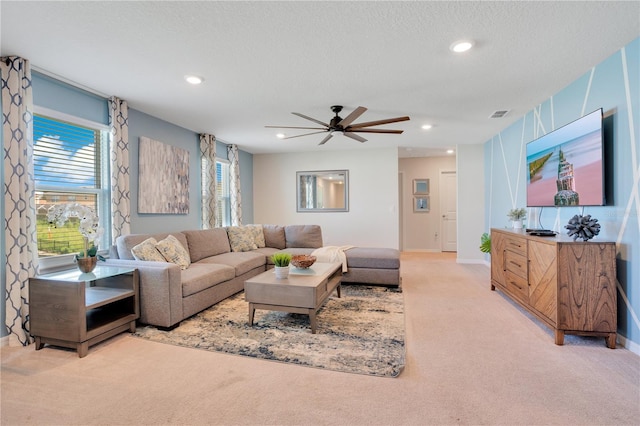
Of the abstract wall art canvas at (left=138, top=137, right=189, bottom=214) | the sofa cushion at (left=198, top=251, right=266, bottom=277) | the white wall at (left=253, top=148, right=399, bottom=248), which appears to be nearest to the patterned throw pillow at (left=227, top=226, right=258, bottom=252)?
the sofa cushion at (left=198, top=251, right=266, bottom=277)

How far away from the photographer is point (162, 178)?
4234 mm

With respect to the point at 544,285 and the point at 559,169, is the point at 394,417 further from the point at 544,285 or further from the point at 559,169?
the point at 559,169

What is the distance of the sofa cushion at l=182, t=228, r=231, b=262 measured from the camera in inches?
160

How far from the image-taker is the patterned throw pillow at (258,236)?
5219mm

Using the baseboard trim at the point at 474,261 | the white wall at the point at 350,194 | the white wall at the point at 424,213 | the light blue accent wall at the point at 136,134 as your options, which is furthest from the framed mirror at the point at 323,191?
the baseboard trim at the point at 474,261

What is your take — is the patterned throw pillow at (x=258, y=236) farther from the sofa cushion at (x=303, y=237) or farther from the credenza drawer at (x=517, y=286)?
the credenza drawer at (x=517, y=286)

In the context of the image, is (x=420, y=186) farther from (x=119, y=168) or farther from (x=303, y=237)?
(x=119, y=168)

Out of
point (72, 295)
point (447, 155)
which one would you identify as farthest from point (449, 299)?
point (447, 155)

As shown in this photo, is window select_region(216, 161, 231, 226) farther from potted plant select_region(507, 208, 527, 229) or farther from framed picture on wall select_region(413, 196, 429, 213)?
potted plant select_region(507, 208, 527, 229)

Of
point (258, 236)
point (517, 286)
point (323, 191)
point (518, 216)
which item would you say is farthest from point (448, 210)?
point (258, 236)

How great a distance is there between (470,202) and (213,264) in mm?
5020

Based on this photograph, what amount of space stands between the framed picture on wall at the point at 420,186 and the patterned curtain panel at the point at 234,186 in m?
4.48

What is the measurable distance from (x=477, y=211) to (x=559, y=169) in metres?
3.04

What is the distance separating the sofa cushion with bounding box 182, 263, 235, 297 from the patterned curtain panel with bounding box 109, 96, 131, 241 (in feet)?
3.21
